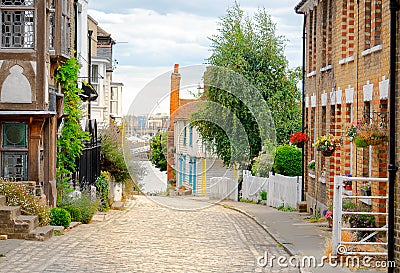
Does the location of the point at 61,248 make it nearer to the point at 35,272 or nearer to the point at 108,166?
the point at 35,272

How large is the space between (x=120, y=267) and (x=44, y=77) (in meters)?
6.95

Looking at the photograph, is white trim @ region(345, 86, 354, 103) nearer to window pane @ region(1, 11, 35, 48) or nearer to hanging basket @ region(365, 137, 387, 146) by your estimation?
hanging basket @ region(365, 137, 387, 146)

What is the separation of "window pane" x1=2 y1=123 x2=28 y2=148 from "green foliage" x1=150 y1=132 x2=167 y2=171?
654 inches

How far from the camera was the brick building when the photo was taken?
15.5m

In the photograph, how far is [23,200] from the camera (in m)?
17.6

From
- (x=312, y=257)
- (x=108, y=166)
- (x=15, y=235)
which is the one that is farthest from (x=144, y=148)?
(x=312, y=257)

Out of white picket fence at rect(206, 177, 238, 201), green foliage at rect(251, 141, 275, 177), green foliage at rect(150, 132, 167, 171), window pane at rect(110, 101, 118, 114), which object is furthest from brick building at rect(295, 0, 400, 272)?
window pane at rect(110, 101, 118, 114)

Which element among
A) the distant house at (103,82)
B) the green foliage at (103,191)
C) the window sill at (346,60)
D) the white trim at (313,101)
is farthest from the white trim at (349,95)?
the distant house at (103,82)

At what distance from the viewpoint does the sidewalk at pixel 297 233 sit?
606 inches

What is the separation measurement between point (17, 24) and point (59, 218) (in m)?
4.82

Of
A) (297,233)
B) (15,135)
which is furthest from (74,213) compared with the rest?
(297,233)

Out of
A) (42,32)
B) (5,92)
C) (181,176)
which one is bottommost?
(181,176)

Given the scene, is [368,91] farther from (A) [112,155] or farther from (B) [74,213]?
(A) [112,155]

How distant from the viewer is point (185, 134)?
143ft
